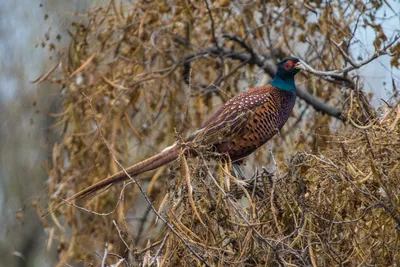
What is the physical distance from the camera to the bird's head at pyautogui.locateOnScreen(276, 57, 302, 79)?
197 inches

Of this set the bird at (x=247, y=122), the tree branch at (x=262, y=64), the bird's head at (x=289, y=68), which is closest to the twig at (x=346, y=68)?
the bird's head at (x=289, y=68)

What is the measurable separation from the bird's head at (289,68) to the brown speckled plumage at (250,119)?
211 millimetres

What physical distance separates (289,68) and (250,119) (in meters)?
0.61

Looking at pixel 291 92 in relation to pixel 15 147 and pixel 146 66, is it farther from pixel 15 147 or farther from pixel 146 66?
pixel 15 147

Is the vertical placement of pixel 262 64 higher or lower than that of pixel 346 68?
lower

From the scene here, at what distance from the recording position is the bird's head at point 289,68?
5012 millimetres

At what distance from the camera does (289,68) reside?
16.5 ft

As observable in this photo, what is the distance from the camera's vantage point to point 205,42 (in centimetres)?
604

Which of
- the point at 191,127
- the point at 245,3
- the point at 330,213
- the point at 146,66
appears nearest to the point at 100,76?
the point at 146,66

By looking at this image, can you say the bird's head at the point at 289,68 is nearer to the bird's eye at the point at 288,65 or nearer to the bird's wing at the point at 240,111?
the bird's eye at the point at 288,65

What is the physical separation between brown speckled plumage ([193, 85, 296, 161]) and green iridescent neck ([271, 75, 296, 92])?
108mm

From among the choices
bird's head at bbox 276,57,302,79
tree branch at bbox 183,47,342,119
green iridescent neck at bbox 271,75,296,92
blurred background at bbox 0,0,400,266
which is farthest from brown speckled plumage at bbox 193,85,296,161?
blurred background at bbox 0,0,400,266

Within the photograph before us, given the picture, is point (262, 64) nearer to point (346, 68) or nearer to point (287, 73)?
point (287, 73)

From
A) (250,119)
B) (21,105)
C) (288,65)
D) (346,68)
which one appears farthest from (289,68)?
(21,105)
